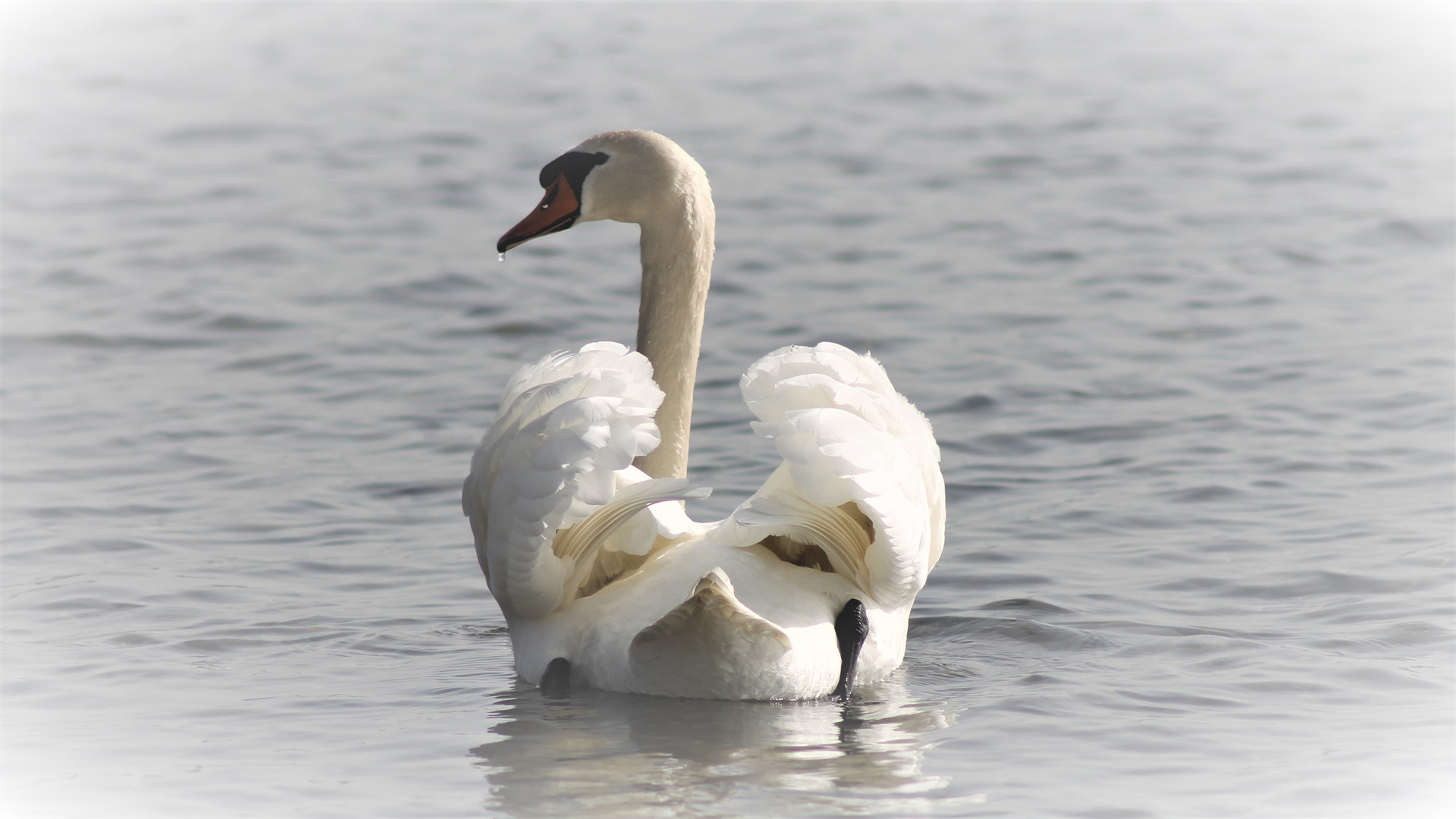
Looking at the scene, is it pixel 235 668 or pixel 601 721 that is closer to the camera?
pixel 601 721

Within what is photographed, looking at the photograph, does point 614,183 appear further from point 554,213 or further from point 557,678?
point 557,678

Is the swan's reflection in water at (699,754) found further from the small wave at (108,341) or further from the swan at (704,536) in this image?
the small wave at (108,341)

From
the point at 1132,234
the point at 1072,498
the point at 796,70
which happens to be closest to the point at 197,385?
the point at 1072,498

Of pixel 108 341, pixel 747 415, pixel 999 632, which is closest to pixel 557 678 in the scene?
pixel 999 632

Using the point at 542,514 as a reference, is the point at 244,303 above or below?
below

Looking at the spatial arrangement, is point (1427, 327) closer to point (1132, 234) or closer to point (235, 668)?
point (1132, 234)

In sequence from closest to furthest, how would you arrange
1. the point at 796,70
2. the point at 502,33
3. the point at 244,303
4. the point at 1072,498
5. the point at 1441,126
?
the point at 1072,498 → the point at 244,303 → the point at 1441,126 → the point at 796,70 → the point at 502,33

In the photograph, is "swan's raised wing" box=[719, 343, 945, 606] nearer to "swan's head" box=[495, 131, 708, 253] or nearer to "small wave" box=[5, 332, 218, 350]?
"swan's head" box=[495, 131, 708, 253]

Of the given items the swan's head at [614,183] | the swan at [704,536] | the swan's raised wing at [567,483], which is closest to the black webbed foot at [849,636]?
the swan at [704,536]

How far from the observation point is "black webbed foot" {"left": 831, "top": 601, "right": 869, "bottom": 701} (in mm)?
4723

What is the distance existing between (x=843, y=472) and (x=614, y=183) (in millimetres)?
1782

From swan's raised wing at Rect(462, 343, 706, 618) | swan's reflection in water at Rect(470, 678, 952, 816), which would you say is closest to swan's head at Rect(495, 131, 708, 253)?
swan's raised wing at Rect(462, 343, 706, 618)

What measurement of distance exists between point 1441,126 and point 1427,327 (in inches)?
308

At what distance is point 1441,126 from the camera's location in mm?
17031
